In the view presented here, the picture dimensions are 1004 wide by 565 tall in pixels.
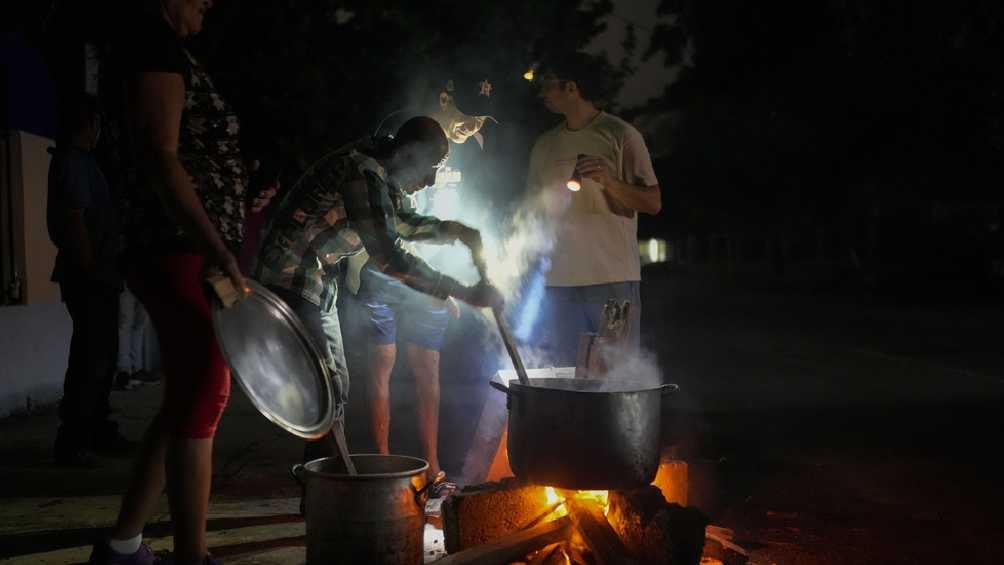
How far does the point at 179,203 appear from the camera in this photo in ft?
9.72

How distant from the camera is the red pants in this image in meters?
3.09

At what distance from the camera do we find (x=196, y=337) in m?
3.09

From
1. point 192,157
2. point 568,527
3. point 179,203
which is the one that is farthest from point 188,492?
point 568,527

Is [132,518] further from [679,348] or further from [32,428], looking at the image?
[679,348]

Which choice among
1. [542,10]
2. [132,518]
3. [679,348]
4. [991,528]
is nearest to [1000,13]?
[542,10]

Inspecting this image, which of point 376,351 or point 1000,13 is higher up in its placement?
point 1000,13

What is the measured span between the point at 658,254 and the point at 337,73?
10299 cm

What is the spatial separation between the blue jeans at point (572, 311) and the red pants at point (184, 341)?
2.47 meters

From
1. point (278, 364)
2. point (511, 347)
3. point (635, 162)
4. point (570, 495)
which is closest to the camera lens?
point (278, 364)

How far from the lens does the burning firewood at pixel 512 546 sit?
3467 mm

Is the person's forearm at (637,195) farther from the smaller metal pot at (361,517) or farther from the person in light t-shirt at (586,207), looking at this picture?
the smaller metal pot at (361,517)

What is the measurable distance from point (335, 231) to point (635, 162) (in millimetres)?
1878

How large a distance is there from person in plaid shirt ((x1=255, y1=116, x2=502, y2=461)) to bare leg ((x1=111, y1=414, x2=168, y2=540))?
948 millimetres

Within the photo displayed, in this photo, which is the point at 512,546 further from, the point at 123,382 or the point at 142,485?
the point at 123,382
